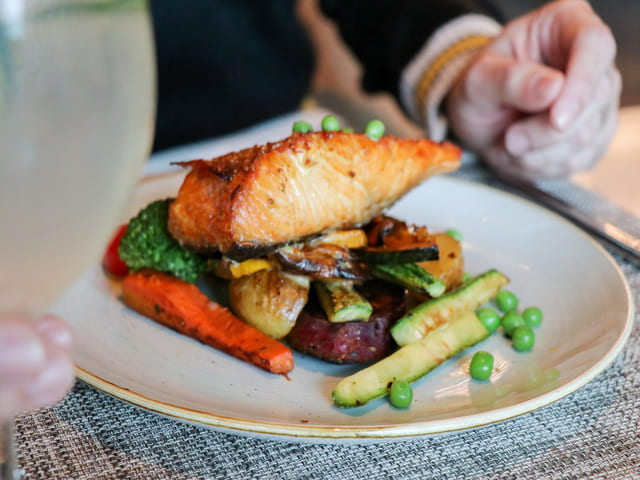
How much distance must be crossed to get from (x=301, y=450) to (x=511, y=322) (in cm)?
65

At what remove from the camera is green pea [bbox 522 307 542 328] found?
5.18 ft

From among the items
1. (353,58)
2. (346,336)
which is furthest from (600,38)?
(353,58)

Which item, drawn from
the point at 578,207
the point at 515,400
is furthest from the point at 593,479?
the point at 578,207

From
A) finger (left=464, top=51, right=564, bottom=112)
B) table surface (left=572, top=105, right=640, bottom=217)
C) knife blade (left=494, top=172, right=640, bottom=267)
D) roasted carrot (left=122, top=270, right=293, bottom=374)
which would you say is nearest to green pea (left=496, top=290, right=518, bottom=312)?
knife blade (left=494, top=172, right=640, bottom=267)

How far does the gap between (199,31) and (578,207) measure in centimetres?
192

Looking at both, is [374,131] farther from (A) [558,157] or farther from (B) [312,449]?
(A) [558,157]

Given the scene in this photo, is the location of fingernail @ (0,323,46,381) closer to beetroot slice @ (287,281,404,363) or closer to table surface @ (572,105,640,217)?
beetroot slice @ (287,281,404,363)

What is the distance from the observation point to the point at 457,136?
2.88m

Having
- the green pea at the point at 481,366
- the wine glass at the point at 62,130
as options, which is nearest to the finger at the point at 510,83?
the green pea at the point at 481,366

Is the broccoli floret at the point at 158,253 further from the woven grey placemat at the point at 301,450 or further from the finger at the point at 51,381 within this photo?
the finger at the point at 51,381

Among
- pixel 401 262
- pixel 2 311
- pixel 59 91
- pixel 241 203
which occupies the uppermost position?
pixel 59 91

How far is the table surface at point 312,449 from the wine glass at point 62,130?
63 centimetres

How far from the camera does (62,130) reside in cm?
55

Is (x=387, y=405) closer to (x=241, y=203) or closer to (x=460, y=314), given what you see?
(x=460, y=314)
